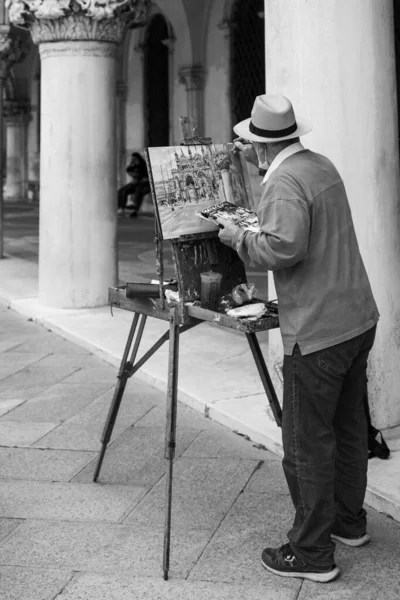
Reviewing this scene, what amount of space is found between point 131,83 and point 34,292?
1156 centimetres

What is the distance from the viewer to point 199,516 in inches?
147

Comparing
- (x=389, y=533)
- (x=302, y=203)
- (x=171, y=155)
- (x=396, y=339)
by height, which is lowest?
(x=389, y=533)

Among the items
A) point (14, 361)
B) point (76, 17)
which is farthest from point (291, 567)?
point (76, 17)

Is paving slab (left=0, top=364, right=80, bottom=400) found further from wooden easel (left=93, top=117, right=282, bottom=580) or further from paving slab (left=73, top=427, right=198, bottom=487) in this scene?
wooden easel (left=93, top=117, right=282, bottom=580)

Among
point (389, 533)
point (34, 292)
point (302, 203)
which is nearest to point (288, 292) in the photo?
point (302, 203)

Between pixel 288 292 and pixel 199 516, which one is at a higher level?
pixel 288 292

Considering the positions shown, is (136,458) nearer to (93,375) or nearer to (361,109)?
(93,375)

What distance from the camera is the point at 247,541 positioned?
3.49m

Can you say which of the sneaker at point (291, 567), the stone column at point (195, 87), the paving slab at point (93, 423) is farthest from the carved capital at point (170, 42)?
the sneaker at point (291, 567)

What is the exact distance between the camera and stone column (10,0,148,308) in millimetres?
7773

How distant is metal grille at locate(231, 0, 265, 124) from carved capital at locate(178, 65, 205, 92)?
0.89 metres

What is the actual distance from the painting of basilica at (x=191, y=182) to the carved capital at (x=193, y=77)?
13.8 metres

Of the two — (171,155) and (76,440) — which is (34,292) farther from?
(171,155)

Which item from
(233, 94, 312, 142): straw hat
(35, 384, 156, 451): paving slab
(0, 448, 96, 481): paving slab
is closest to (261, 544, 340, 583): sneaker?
(0, 448, 96, 481): paving slab
